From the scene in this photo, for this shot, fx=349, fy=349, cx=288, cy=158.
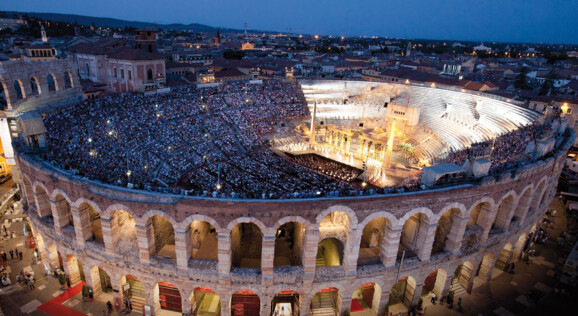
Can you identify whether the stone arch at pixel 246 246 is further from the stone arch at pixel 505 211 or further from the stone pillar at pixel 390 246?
the stone arch at pixel 505 211

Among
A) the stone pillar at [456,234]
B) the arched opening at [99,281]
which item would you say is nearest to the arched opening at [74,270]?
the arched opening at [99,281]

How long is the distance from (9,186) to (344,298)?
45695 mm

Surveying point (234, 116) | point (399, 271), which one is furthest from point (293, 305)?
point (234, 116)

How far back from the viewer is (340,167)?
51.1 meters

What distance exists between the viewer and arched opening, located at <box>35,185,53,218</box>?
2887 cm

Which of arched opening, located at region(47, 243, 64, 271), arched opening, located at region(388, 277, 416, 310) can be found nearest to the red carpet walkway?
arched opening, located at region(47, 243, 64, 271)

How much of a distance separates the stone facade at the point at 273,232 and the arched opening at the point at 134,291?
452mm

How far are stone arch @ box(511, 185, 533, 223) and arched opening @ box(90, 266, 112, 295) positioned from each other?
3601 centimetres

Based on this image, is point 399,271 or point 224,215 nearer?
point 224,215

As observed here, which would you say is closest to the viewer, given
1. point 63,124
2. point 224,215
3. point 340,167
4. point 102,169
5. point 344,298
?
point 224,215

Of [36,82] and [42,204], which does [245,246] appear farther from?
[36,82]

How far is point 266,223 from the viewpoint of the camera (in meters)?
23.7

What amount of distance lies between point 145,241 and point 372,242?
1812cm

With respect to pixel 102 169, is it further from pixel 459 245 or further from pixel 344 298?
pixel 459 245
